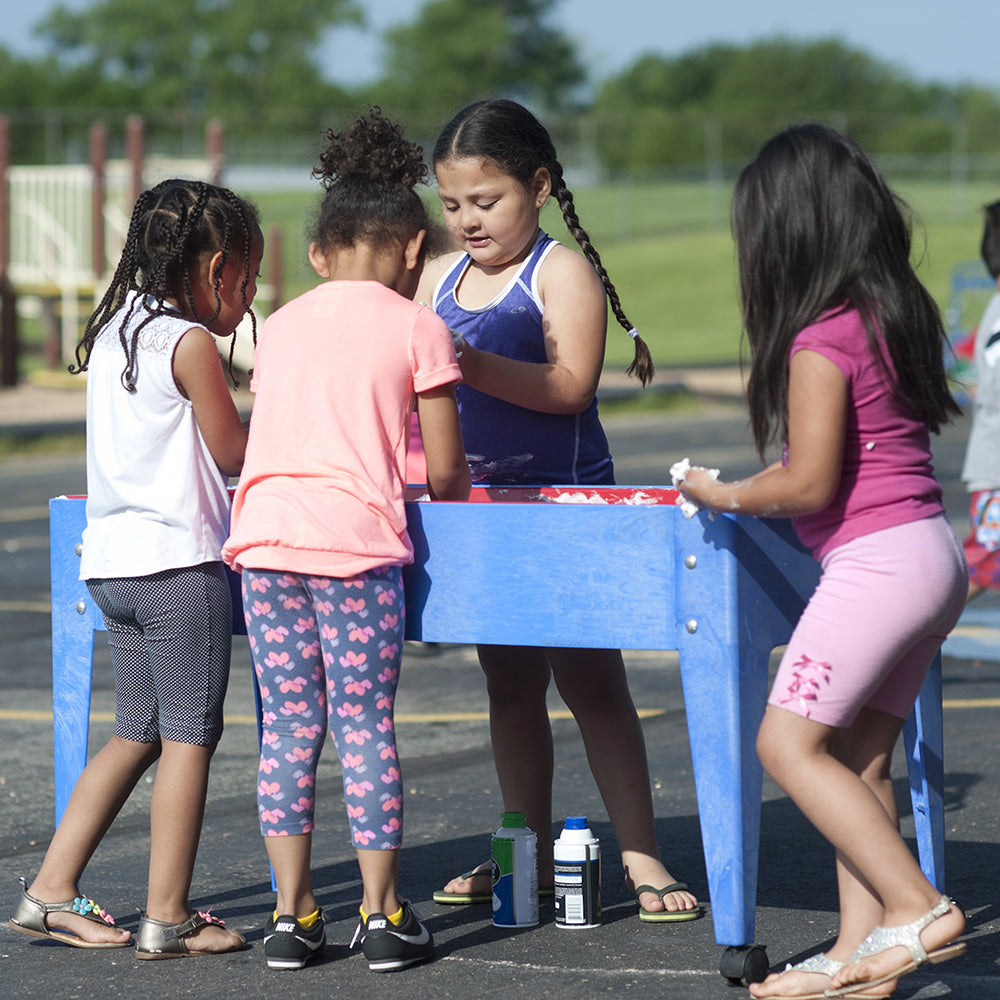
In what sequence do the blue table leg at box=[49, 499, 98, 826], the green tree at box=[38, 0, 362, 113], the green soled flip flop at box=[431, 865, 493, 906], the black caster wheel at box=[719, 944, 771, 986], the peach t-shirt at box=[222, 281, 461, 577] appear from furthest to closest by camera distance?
the green tree at box=[38, 0, 362, 113]
the green soled flip flop at box=[431, 865, 493, 906]
the blue table leg at box=[49, 499, 98, 826]
the peach t-shirt at box=[222, 281, 461, 577]
the black caster wheel at box=[719, 944, 771, 986]

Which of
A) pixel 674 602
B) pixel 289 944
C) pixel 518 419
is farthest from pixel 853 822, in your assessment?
pixel 518 419

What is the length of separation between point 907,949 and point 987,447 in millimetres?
3198

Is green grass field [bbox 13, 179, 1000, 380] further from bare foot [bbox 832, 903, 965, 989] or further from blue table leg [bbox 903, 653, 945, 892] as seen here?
bare foot [bbox 832, 903, 965, 989]

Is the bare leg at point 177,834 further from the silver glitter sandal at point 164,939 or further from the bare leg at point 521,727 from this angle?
the bare leg at point 521,727

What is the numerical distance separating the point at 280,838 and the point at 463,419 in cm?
108

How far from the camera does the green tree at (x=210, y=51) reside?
7281 cm

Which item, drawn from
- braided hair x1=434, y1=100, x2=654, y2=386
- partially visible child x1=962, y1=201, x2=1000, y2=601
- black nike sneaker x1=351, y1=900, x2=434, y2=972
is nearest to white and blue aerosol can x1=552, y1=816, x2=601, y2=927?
black nike sneaker x1=351, y1=900, x2=434, y2=972

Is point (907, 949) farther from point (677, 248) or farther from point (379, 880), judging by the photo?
point (677, 248)

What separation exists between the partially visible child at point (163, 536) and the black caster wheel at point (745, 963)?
1038 mm

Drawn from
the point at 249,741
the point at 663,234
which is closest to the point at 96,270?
the point at 249,741

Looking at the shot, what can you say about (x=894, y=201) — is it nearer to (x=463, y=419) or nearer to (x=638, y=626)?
(x=638, y=626)

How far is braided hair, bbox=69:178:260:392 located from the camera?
348cm

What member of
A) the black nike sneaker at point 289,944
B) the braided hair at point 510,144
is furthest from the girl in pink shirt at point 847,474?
the black nike sneaker at point 289,944

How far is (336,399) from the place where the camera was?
10.7 ft
